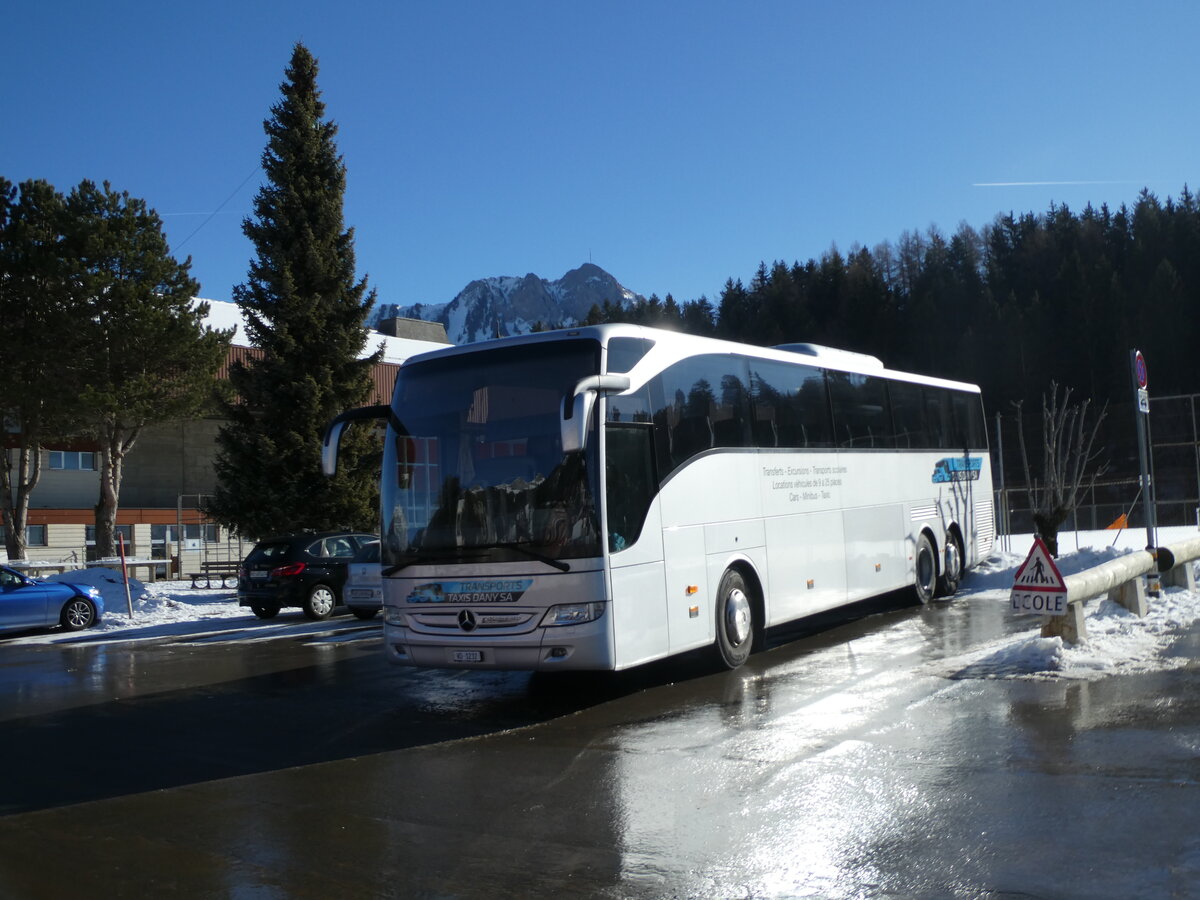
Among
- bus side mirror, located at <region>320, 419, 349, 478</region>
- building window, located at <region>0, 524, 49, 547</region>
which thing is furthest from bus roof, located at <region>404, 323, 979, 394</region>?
building window, located at <region>0, 524, 49, 547</region>

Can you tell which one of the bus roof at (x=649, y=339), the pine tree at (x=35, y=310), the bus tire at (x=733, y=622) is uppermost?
the pine tree at (x=35, y=310)

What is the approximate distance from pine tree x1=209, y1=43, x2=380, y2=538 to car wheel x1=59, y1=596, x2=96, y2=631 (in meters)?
8.44

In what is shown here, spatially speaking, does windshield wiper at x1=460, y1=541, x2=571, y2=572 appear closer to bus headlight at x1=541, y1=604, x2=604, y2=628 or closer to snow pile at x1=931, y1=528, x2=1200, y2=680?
bus headlight at x1=541, y1=604, x2=604, y2=628

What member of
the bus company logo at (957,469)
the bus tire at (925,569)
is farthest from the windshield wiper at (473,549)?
the bus company logo at (957,469)

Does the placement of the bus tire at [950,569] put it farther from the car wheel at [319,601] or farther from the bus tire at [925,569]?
the car wheel at [319,601]

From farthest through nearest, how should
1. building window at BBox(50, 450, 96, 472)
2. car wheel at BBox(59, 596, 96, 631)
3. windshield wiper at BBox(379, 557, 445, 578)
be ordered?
1. building window at BBox(50, 450, 96, 472)
2. car wheel at BBox(59, 596, 96, 631)
3. windshield wiper at BBox(379, 557, 445, 578)

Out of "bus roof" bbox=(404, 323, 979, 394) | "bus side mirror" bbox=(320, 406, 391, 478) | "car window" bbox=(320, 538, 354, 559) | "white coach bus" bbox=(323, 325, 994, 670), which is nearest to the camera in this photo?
"white coach bus" bbox=(323, 325, 994, 670)

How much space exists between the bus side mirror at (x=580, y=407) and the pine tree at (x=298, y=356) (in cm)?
2048

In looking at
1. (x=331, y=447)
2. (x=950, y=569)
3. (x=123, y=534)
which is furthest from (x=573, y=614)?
(x=123, y=534)

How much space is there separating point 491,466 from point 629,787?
3741 mm

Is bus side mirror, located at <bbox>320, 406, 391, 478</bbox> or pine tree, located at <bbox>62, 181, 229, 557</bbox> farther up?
pine tree, located at <bbox>62, 181, 229, 557</bbox>

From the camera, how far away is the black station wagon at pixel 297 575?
20.5 meters

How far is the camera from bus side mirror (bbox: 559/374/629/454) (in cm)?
854

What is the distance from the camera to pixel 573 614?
9.53m
